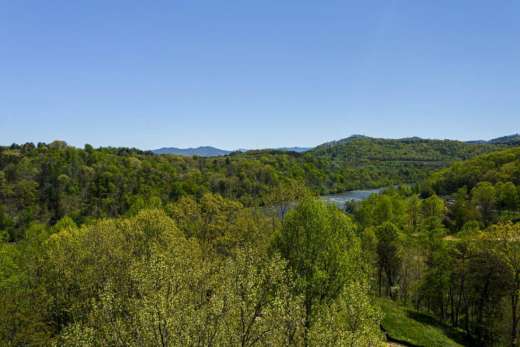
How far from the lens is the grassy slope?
113 ft

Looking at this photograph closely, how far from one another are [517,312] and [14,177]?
175 meters

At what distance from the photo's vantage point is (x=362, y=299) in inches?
817

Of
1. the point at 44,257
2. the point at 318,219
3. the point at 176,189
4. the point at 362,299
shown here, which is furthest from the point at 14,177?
the point at 362,299

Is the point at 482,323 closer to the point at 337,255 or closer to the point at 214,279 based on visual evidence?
the point at 337,255

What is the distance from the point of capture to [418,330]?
36438mm

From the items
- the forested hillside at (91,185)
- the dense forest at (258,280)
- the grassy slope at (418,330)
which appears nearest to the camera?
the dense forest at (258,280)

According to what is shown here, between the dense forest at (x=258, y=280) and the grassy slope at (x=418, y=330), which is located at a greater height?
the dense forest at (x=258, y=280)

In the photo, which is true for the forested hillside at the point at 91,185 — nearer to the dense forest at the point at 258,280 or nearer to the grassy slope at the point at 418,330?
the dense forest at the point at 258,280

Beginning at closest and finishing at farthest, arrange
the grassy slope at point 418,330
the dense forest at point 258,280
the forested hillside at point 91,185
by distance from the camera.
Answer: the dense forest at point 258,280
the grassy slope at point 418,330
the forested hillside at point 91,185

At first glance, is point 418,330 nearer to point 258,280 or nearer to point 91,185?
point 258,280

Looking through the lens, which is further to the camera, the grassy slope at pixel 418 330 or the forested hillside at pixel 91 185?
the forested hillside at pixel 91 185

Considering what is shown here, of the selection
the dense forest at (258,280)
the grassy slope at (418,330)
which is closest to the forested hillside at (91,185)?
the dense forest at (258,280)

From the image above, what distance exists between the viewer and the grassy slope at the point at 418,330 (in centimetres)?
3456

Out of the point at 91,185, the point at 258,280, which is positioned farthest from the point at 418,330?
the point at 91,185
